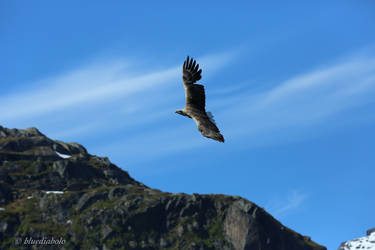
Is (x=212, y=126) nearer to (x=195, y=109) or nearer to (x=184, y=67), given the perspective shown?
(x=195, y=109)

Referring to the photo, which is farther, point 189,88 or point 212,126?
point 189,88

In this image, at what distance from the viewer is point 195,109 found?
48.5 meters

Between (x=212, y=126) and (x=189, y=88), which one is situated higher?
(x=189, y=88)

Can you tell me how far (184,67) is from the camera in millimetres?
50094

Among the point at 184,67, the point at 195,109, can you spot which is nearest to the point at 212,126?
the point at 195,109

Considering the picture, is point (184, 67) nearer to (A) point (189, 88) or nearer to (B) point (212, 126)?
(A) point (189, 88)

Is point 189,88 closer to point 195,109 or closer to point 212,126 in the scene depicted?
point 195,109

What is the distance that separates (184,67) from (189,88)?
1.97 m

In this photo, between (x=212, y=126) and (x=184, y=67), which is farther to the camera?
(x=184, y=67)

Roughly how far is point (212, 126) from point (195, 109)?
15.4ft

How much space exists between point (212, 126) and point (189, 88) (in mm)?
6620

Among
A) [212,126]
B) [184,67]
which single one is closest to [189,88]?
[184,67]

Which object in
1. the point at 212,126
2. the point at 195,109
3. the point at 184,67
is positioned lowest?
the point at 212,126
